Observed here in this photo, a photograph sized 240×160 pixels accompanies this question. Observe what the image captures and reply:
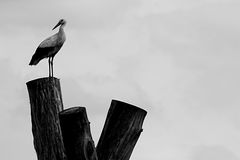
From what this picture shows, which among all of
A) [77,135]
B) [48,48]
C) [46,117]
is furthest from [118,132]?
[48,48]

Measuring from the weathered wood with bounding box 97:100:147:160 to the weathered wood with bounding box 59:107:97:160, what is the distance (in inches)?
10.4

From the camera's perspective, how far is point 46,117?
737cm

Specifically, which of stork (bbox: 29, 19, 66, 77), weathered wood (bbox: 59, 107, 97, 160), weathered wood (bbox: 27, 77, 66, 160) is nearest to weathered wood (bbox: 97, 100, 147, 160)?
weathered wood (bbox: 59, 107, 97, 160)

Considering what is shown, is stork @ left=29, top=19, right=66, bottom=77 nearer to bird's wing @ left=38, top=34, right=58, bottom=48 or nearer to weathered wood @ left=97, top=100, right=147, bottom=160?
bird's wing @ left=38, top=34, right=58, bottom=48

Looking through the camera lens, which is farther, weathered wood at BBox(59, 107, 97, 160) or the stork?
the stork

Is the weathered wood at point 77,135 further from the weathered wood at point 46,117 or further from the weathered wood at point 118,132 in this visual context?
the weathered wood at point 118,132

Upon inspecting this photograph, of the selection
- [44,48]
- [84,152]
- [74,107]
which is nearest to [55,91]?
[74,107]

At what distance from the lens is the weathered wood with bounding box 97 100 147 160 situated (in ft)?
25.3

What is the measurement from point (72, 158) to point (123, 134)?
2.21 feet

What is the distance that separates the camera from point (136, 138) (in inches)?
310

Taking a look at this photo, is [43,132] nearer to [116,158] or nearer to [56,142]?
[56,142]

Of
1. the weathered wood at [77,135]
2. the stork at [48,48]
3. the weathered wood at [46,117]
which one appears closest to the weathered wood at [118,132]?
the weathered wood at [77,135]

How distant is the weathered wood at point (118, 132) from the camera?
25.3ft

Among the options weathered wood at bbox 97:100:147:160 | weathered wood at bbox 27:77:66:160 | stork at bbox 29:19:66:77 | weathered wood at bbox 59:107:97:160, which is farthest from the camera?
stork at bbox 29:19:66:77
